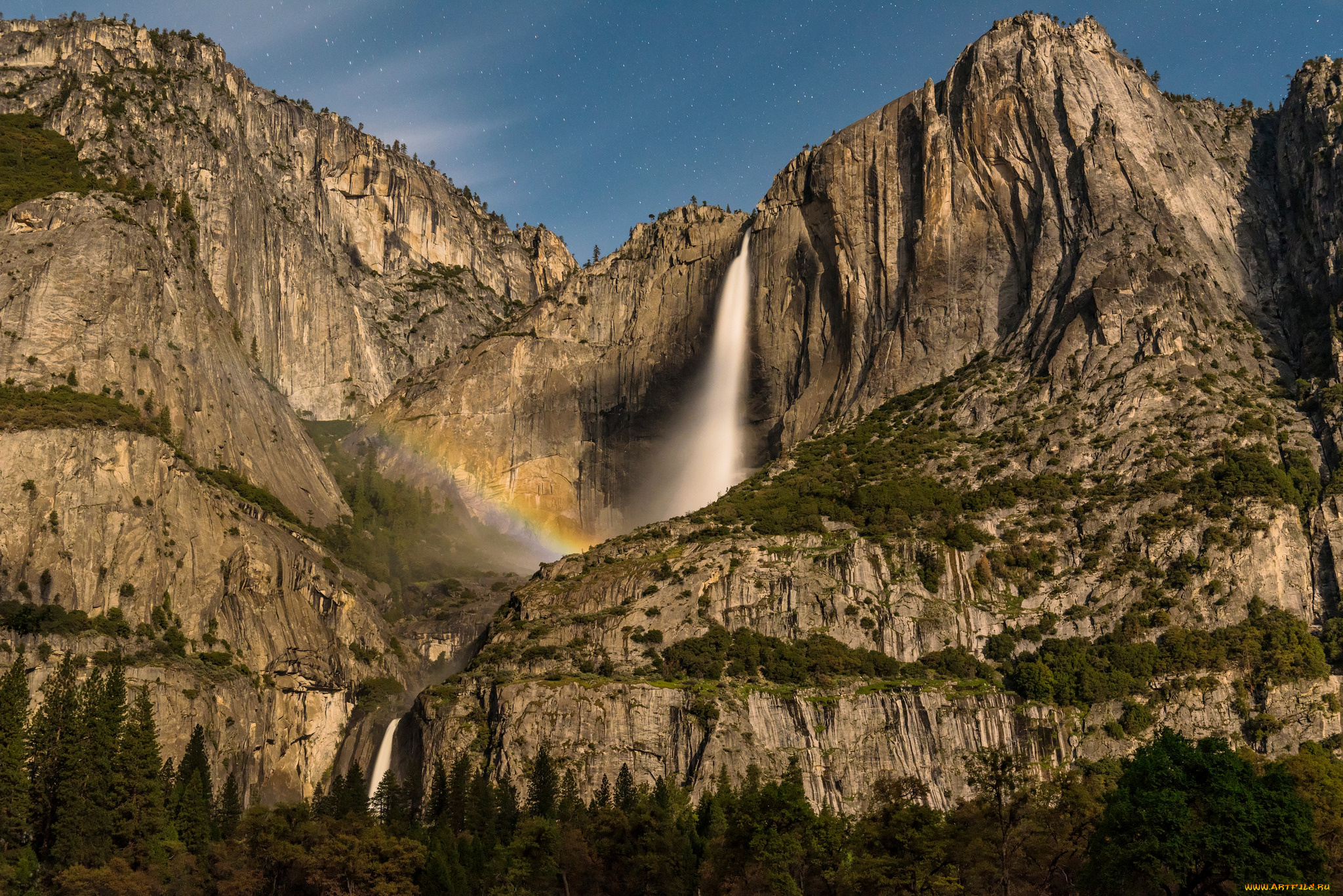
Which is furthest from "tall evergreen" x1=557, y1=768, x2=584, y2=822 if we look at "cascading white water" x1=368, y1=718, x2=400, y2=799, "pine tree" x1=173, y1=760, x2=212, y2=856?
"pine tree" x1=173, y1=760, x2=212, y2=856

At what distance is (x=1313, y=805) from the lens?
69375mm

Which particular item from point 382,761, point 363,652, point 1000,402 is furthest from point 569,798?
point 1000,402

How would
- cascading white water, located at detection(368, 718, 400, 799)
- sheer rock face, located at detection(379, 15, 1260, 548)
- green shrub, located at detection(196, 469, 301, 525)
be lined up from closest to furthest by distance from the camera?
cascading white water, located at detection(368, 718, 400, 799), green shrub, located at detection(196, 469, 301, 525), sheer rock face, located at detection(379, 15, 1260, 548)

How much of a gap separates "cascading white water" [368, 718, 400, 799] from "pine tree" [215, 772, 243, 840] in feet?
40.9

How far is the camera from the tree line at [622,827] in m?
61.2

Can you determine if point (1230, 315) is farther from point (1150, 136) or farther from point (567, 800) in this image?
point (567, 800)

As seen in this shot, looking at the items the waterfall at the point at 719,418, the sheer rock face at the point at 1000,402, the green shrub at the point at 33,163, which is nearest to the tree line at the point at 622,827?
the sheer rock face at the point at 1000,402

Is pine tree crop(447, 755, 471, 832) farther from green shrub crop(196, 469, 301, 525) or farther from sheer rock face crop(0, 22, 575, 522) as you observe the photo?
sheer rock face crop(0, 22, 575, 522)

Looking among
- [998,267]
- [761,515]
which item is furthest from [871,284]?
[761,515]

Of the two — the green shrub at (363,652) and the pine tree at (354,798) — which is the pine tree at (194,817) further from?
the green shrub at (363,652)

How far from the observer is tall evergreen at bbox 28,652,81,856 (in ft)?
273

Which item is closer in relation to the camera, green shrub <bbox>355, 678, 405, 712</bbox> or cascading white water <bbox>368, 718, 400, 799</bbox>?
cascading white water <bbox>368, 718, 400, 799</bbox>

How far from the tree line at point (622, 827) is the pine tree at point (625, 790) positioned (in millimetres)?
350

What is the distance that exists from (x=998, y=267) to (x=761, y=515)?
138 ft
